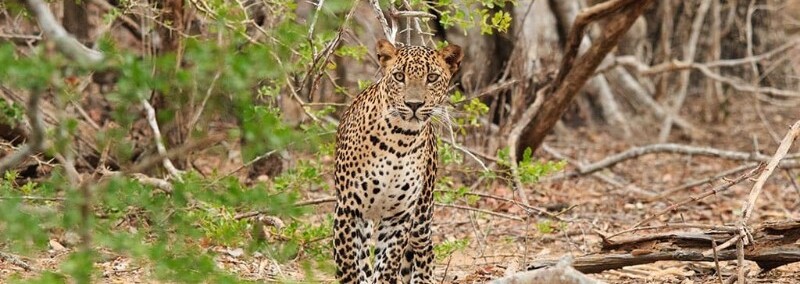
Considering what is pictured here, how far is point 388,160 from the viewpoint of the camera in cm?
768

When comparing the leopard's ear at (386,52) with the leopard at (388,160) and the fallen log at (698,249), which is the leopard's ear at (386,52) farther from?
the fallen log at (698,249)

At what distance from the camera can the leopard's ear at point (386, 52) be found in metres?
7.38

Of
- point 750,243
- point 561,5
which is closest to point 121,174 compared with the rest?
point 750,243

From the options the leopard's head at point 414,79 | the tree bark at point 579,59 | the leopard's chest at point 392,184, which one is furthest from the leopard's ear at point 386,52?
the tree bark at point 579,59

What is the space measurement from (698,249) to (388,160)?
1938 millimetres

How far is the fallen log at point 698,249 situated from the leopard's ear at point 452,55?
135 cm

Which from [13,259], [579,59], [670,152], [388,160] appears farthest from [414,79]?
[670,152]

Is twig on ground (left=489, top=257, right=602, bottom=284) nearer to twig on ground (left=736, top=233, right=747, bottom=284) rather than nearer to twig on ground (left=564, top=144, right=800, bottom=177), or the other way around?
twig on ground (left=736, top=233, right=747, bottom=284)

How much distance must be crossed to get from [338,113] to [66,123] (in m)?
8.95

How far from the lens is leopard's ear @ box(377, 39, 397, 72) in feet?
24.2

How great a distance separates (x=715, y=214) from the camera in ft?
38.9

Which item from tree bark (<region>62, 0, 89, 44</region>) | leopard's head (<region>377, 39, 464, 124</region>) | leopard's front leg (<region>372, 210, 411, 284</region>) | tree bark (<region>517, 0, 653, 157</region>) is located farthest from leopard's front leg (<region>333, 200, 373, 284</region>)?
tree bark (<region>62, 0, 89, 44</region>)

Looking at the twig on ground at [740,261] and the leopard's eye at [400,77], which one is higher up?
the leopard's eye at [400,77]

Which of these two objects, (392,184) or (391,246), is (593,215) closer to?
(391,246)
